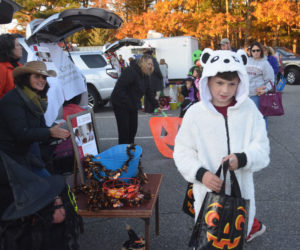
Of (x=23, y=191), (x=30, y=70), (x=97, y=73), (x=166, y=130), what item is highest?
(x=30, y=70)

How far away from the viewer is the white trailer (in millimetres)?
19969

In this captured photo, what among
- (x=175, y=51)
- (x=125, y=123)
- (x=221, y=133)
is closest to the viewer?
(x=221, y=133)

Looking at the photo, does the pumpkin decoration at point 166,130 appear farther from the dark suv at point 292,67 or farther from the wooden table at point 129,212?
the dark suv at point 292,67

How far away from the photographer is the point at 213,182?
78.9 inches

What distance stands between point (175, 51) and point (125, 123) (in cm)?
1604

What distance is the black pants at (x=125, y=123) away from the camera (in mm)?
5164

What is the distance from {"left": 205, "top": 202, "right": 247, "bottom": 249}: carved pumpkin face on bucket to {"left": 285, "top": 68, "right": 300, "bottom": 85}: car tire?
15.4m

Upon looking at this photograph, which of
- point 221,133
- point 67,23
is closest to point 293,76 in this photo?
point 67,23

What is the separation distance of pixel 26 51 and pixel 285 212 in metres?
5.05

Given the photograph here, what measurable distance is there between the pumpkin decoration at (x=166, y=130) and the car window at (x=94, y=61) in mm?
5644

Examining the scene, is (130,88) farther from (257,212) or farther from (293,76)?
(293,76)

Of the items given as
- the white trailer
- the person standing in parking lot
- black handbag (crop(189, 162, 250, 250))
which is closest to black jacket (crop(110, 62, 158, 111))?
the person standing in parking lot

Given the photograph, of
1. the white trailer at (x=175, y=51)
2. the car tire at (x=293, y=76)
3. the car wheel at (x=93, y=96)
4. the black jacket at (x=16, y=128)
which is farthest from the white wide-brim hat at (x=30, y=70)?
the white trailer at (x=175, y=51)

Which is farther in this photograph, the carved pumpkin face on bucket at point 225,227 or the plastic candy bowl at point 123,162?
the plastic candy bowl at point 123,162
